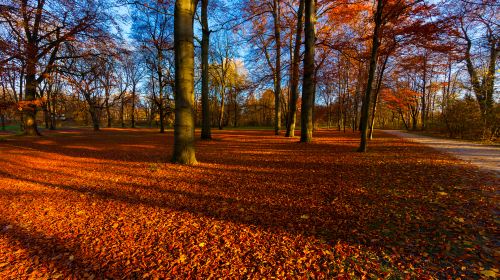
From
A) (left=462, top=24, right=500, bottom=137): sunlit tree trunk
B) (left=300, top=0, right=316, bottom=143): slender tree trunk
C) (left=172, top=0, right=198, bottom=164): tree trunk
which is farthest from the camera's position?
(left=462, top=24, right=500, bottom=137): sunlit tree trunk

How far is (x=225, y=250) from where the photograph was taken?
258cm

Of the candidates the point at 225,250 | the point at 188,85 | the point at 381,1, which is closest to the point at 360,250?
the point at 225,250

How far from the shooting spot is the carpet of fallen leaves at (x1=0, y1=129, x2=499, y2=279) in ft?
7.54

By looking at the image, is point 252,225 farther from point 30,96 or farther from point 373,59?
point 30,96

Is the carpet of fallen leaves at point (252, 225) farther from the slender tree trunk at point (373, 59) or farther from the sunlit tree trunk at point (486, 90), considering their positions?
the sunlit tree trunk at point (486, 90)

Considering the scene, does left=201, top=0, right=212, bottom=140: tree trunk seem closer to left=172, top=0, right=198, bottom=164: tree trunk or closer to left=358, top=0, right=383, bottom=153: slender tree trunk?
left=172, top=0, right=198, bottom=164: tree trunk

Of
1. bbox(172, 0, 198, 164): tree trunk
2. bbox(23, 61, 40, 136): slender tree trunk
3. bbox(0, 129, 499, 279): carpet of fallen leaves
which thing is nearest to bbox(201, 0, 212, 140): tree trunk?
bbox(172, 0, 198, 164): tree trunk

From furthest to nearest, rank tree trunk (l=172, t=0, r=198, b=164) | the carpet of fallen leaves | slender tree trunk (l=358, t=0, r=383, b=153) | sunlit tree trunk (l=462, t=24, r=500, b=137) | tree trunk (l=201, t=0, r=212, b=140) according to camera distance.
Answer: tree trunk (l=201, t=0, r=212, b=140) < sunlit tree trunk (l=462, t=24, r=500, b=137) < slender tree trunk (l=358, t=0, r=383, b=153) < tree trunk (l=172, t=0, r=198, b=164) < the carpet of fallen leaves

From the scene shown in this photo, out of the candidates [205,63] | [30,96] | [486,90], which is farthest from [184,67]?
[486,90]

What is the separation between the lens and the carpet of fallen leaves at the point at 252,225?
230 cm

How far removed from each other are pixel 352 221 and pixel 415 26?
8.54 metres

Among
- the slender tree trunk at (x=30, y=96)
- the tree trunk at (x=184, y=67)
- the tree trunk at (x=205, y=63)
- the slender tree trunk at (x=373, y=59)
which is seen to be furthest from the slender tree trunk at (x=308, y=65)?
the slender tree trunk at (x=30, y=96)

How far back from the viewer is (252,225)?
3.19 meters

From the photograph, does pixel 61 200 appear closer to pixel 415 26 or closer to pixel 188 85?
pixel 188 85
